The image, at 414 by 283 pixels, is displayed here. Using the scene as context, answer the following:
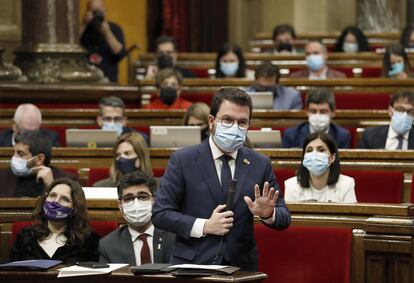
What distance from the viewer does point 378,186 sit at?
747cm

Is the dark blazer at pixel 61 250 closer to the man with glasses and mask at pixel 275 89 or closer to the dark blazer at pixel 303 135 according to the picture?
the dark blazer at pixel 303 135

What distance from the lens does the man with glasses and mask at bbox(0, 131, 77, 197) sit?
24.9ft

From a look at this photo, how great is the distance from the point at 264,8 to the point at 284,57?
3716mm

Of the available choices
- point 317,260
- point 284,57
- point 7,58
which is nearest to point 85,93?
point 7,58

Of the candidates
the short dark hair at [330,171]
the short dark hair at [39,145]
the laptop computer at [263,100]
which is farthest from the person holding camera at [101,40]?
the short dark hair at [330,171]

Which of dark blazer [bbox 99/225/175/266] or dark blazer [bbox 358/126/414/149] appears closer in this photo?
dark blazer [bbox 99/225/175/266]

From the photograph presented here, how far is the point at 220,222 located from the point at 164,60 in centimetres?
702

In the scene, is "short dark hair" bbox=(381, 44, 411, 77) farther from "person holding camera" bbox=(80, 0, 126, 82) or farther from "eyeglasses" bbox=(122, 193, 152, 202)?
"eyeglasses" bbox=(122, 193, 152, 202)

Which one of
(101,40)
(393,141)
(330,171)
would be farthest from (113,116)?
(101,40)

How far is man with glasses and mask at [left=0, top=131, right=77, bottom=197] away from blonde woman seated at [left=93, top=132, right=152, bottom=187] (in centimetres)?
24

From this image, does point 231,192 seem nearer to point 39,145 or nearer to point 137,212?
point 137,212

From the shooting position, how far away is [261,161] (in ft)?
17.4

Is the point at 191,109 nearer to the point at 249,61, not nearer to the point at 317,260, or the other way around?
the point at 317,260

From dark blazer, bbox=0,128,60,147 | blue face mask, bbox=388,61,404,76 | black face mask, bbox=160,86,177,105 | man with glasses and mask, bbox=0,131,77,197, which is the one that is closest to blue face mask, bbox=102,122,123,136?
dark blazer, bbox=0,128,60,147
